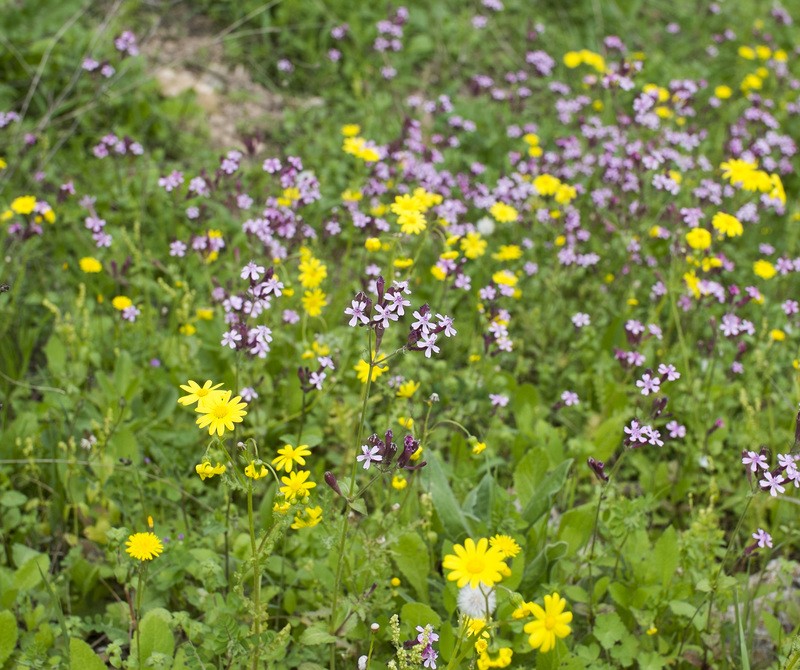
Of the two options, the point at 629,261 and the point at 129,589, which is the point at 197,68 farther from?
the point at 129,589

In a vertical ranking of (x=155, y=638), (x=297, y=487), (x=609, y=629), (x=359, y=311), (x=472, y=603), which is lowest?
(x=609, y=629)

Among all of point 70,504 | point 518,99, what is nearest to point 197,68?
point 518,99

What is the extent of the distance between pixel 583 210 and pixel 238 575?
374 centimetres

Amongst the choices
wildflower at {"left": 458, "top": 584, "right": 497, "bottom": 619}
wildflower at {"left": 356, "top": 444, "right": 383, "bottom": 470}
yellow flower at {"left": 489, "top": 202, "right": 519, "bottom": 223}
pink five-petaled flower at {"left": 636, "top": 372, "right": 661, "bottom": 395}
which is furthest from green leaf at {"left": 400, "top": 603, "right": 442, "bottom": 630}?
yellow flower at {"left": 489, "top": 202, "right": 519, "bottom": 223}

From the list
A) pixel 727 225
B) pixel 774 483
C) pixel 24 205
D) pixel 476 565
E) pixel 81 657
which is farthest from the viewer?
pixel 727 225

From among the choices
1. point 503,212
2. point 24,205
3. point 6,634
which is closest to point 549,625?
point 6,634

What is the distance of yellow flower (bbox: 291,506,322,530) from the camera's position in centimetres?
227

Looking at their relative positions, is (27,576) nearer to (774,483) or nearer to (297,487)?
(297,487)

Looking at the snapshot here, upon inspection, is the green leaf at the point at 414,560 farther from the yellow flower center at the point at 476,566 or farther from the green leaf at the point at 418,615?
the yellow flower center at the point at 476,566

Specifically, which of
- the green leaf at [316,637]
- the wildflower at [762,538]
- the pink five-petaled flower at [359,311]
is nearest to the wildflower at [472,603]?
the green leaf at [316,637]

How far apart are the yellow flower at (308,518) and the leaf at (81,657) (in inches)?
27.2

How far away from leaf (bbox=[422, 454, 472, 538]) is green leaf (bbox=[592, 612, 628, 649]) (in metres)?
0.52

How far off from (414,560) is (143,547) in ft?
3.19

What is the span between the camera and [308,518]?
7.64 feet
